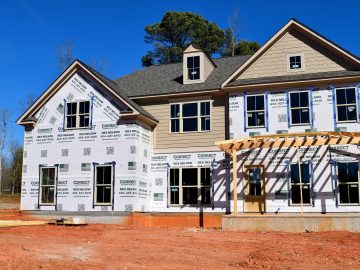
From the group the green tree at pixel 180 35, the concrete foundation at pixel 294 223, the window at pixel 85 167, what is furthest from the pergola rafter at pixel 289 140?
the green tree at pixel 180 35

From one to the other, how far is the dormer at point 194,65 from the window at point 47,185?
26.9 ft

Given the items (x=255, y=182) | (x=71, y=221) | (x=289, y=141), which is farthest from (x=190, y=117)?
(x=71, y=221)

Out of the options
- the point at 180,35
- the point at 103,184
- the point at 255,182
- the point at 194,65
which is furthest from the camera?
the point at 180,35

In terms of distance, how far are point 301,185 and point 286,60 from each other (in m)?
5.85

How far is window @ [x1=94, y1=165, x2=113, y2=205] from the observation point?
849 inches

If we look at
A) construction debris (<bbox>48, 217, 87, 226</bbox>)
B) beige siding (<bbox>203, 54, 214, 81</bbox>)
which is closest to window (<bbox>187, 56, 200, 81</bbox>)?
beige siding (<bbox>203, 54, 214, 81</bbox>)

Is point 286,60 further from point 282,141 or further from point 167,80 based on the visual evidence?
point 167,80

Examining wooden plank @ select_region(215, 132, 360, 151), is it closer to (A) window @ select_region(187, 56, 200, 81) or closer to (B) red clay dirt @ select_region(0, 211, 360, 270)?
(B) red clay dirt @ select_region(0, 211, 360, 270)

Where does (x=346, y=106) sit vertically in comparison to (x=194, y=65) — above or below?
below

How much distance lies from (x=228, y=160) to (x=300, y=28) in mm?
6955

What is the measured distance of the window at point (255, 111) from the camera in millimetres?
21125

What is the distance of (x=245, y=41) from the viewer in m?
46.3

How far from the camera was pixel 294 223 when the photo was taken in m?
17.8

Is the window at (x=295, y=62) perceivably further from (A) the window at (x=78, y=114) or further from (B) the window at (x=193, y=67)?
(A) the window at (x=78, y=114)
